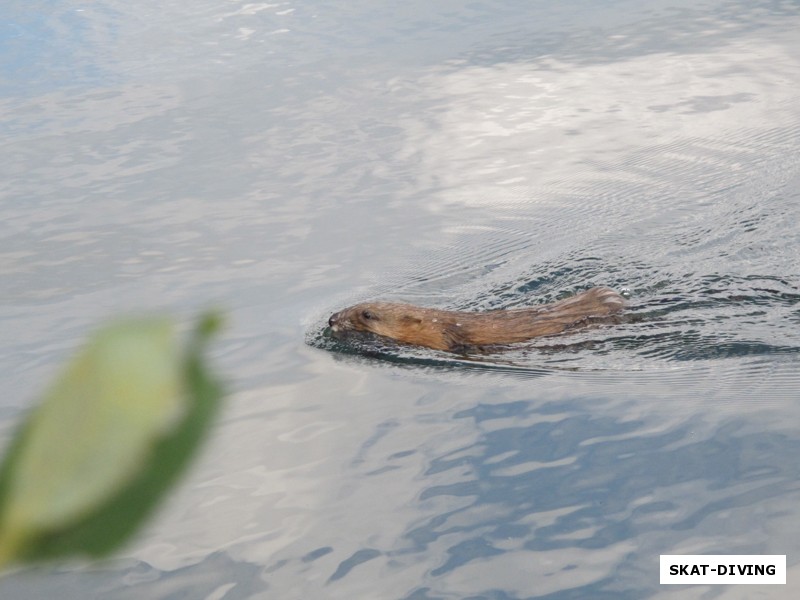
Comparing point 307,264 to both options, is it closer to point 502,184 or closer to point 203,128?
point 502,184

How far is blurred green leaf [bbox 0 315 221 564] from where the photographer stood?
0.23 metres

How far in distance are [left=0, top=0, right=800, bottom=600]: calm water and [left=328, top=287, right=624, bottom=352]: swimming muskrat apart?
0.35ft

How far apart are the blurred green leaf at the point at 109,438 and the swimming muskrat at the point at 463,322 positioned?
14.4 ft

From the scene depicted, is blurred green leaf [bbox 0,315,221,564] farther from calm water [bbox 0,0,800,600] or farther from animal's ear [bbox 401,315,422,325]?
animal's ear [bbox 401,315,422,325]

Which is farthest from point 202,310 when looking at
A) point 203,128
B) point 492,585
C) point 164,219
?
point 203,128

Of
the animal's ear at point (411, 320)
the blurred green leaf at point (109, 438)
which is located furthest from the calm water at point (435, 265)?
the animal's ear at point (411, 320)

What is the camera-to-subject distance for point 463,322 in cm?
479

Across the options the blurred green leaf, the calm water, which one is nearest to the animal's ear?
the calm water

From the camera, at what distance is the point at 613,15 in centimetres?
1027

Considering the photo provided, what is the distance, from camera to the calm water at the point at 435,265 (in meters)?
2.97

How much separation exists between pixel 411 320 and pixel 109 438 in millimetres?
4586

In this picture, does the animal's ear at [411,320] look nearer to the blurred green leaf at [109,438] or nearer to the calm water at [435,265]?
the calm water at [435,265]

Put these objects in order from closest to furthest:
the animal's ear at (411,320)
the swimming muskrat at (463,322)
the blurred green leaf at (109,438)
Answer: the blurred green leaf at (109,438)
the swimming muskrat at (463,322)
the animal's ear at (411,320)

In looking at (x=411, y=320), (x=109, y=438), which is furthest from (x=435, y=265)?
(x=109, y=438)
